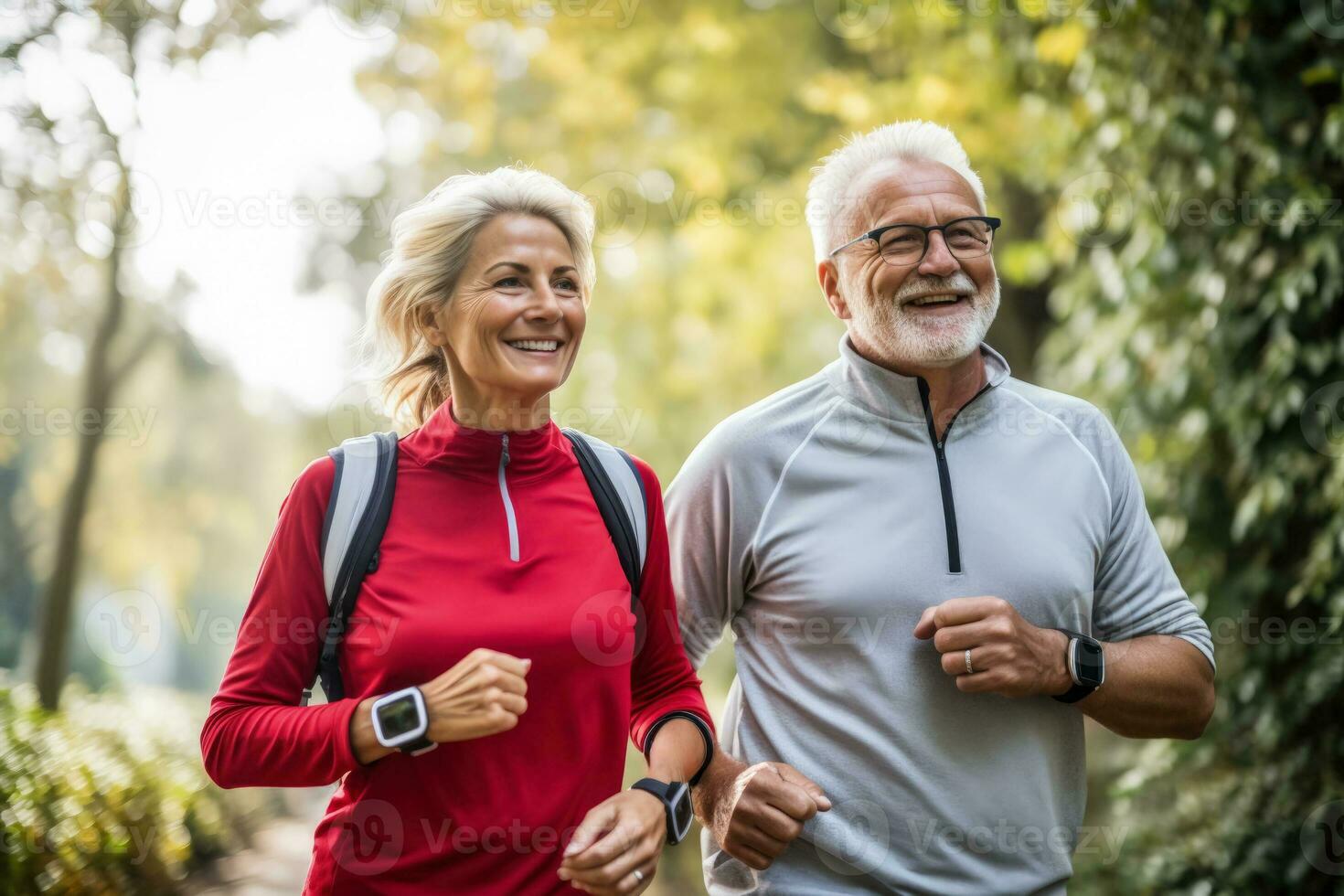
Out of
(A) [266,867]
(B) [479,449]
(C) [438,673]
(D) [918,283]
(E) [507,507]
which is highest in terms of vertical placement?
(D) [918,283]

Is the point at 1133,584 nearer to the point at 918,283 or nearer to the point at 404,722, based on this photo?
the point at 918,283

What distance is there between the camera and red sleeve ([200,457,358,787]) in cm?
216

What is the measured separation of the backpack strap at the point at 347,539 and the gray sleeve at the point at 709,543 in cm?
74

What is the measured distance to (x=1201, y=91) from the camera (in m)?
5.15

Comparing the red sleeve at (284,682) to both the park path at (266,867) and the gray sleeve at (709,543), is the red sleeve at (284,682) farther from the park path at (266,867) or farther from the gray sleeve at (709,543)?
the park path at (266,867)

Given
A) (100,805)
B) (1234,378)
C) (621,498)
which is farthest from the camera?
(100,805)

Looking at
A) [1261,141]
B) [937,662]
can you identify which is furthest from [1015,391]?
Answer: [1261,141]

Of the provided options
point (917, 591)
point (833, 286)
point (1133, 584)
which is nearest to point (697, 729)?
point (917, 591)

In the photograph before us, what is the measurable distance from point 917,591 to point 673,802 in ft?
2.32

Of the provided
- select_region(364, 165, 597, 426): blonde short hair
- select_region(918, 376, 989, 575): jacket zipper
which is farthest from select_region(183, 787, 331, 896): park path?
select_region(918, 376, 989, 575): jacket zipper

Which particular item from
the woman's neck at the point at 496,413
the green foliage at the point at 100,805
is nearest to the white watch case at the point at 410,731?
the woman's neck at the point at 496,413

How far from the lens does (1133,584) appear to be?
9.00 ft

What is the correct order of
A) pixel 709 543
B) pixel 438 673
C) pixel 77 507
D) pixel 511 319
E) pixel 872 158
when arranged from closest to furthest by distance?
1. pixel 438 673
2. pixel 511 319
3. pixel 709 543
4. pixel 872 158
5. pixel 77 507

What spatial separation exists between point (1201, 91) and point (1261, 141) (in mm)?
495
